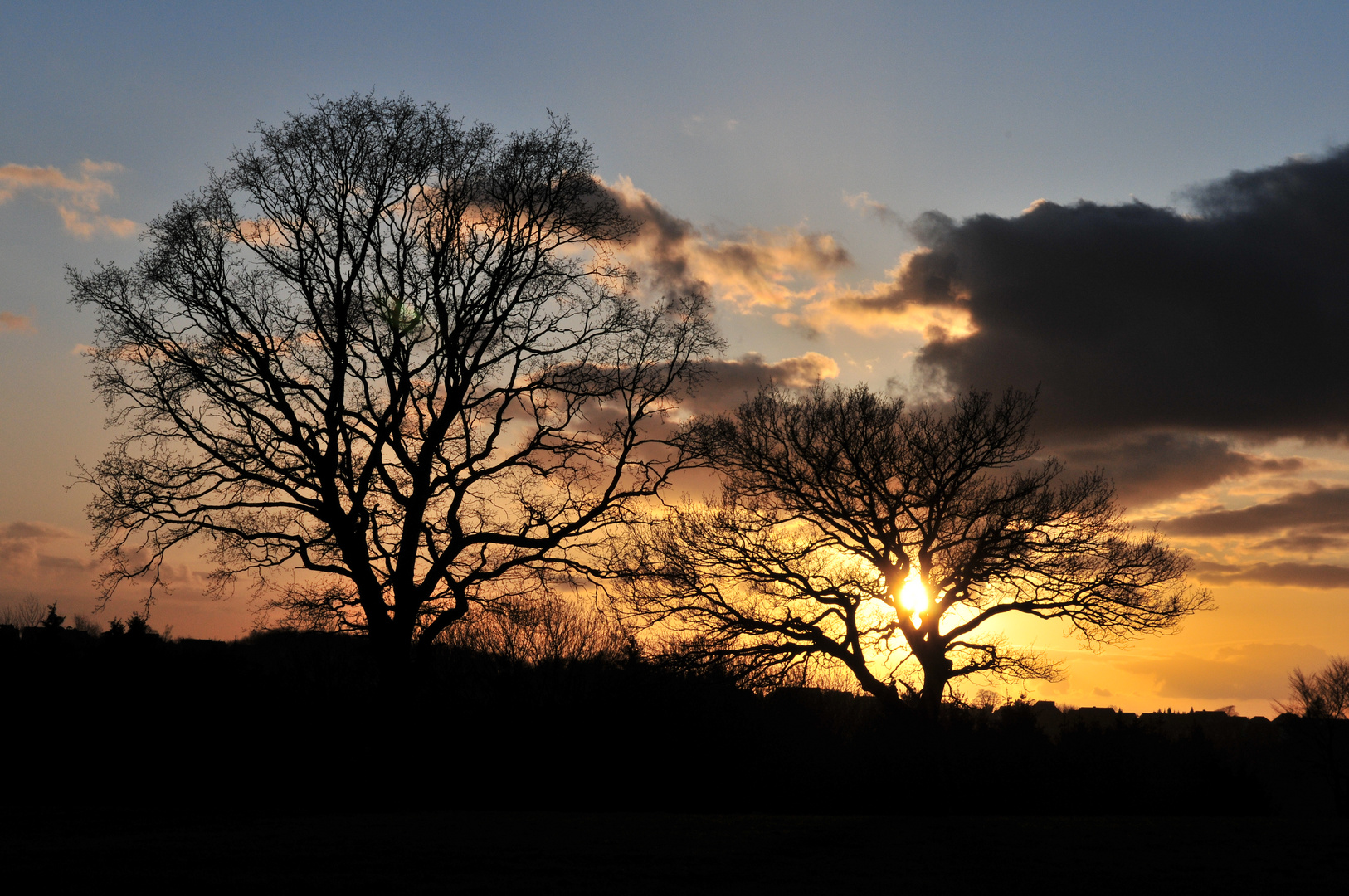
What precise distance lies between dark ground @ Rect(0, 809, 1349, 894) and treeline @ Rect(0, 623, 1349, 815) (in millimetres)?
6245

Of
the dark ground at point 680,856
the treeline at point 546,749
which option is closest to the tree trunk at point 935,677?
the treeline at point 546,749

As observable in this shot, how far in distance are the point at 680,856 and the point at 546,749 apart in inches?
428

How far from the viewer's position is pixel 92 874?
254 inches

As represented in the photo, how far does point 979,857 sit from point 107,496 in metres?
17.1

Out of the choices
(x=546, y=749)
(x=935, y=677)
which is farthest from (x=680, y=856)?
(x=935, y=677)

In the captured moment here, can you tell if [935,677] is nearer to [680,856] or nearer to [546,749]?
[546,749]

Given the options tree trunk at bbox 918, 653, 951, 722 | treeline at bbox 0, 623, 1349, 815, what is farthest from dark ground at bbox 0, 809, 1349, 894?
tree trunk at bbox 918, 653, 951, 722

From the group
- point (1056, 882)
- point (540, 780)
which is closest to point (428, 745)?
point (540, 780)

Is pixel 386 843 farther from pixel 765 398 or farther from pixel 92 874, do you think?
pixel 765 398

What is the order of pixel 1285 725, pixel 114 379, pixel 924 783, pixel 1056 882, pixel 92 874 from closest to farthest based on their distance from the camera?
1. pixel 92 874
2. pixel 1056 882
3. pixel 924 783
4. pixel 114 379
5. pixel 1285 725

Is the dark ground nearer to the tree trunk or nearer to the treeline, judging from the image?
the treeline

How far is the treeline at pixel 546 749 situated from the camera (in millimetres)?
17719

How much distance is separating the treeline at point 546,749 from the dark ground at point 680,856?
246 inches

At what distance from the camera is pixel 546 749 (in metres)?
18.2
